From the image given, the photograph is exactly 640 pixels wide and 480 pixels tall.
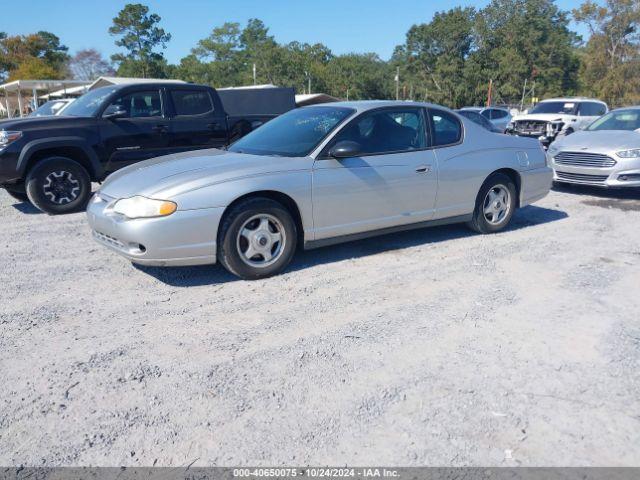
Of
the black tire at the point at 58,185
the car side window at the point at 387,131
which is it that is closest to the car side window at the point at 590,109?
the car side window at the point at 387,131

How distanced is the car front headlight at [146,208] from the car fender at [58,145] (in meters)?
3.46

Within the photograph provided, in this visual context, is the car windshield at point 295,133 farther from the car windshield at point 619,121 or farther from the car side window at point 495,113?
the car side window at point 495,113

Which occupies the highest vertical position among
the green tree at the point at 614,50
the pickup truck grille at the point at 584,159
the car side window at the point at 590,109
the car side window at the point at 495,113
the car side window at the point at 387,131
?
the green tree at the point at 614,50

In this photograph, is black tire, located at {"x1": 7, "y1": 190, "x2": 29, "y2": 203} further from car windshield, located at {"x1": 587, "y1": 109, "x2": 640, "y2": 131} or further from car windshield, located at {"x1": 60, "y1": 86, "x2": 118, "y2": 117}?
car windshield, located at {"x1": 587, "y1": 109, "x2": 640, "y2": 131}

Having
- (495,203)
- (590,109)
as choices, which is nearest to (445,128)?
(495,203)

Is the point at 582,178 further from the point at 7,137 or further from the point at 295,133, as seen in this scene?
the point at 7,137

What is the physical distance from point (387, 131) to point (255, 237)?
1.83 meters

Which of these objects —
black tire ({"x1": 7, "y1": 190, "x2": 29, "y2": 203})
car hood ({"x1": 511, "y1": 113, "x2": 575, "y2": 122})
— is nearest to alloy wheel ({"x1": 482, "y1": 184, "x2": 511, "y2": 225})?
black tire ({"x1": 7, "y1": 190, "x2": 29, "y2": 203})

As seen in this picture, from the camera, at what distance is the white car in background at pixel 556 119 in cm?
1581

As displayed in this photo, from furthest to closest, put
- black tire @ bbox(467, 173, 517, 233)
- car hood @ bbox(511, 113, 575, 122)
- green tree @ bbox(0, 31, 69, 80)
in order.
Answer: green tree @ bbox(0, 31, 69, 80) → car hood @ bbox(511, 113, 575, 122) → black tire @ bbox(467, 173, 517, 233)

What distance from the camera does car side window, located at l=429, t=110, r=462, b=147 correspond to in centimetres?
567

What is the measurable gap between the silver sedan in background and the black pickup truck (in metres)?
5.38

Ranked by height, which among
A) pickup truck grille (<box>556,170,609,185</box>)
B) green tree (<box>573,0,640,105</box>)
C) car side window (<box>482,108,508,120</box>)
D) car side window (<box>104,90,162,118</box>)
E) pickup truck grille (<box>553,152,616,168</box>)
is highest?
green tree (<box>573,0,640,105</box>)

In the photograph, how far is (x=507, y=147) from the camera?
20.3 ft
